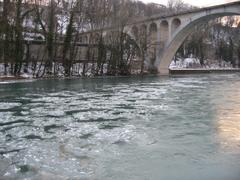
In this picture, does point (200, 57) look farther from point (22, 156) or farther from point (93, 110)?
point (22, 156)

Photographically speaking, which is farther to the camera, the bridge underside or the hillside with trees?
the bridge underside

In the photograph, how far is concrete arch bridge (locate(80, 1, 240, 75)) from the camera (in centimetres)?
5944

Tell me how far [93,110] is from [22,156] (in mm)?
8514

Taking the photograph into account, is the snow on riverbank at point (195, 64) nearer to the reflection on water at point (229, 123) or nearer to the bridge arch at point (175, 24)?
the bridge arch at point (175, 24)

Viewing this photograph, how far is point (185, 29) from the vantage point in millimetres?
60375

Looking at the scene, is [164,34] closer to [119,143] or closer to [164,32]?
[164,32]

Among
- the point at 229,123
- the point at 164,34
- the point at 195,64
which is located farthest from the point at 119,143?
the point at 195,64

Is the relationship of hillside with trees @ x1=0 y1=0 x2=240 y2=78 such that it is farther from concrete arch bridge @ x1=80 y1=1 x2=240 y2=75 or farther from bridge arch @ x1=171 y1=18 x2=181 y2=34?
bridge arch @ x1=171 y1=18 x2=181 y2=34

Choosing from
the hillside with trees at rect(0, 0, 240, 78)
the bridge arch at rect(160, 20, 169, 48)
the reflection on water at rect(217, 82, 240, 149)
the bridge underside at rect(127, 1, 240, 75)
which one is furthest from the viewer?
the bridge arch at rect(160, 20, 169, 48)

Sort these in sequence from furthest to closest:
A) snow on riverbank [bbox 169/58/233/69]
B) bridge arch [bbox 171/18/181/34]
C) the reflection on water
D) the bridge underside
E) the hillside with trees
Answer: snow on riverbank [bbox 169/58/233/69], bridge arch [bbox 171/18/181/34], the bridge underside, the hillside with trees, the reflection on water

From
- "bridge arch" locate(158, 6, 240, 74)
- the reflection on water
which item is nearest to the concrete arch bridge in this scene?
"bridge arch" locate(158, 6, 240, 74)

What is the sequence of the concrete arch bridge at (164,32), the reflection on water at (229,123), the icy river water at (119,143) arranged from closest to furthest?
the icy river water at (119,143) → the reflection on water at (229,123) → the concrete arch bridge at (164,32)

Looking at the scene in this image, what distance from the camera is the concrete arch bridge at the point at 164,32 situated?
5944 centimetres

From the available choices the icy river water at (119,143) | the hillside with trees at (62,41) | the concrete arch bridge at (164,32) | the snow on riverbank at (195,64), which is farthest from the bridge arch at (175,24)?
the icy river water at (119,143)
